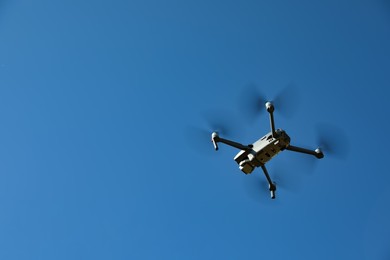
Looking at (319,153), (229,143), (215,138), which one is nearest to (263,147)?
(229,143)

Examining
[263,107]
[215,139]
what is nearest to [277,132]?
[263,107]

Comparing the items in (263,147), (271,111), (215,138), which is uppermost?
(271,111)

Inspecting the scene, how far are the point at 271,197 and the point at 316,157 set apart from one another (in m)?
3.91

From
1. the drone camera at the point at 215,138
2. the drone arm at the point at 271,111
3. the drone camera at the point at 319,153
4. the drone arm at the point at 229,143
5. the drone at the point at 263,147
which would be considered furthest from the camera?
the drone camera at the point at 319,153

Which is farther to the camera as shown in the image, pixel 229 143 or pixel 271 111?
pixel 229 143

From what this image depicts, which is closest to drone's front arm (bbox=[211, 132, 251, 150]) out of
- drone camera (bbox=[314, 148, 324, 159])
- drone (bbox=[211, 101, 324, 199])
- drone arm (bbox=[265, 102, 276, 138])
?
drone (bbox=[211, 101, 324, 199])

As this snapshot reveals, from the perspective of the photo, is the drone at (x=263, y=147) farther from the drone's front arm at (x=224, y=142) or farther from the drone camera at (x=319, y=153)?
the drone camera at (x=319, y=153)

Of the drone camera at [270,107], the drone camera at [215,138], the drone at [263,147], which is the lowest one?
the drone at [263,147]

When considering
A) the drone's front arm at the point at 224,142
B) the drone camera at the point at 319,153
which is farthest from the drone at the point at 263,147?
the drone camera at the point at 319,153

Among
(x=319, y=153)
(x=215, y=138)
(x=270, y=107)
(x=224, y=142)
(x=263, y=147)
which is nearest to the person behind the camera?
(x=270, y=107)

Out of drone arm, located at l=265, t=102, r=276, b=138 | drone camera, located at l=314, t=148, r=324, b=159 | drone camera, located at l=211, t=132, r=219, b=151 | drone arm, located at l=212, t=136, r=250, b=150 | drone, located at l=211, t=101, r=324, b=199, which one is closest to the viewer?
drone arm, located at l=265, t=102, r=276, b=138

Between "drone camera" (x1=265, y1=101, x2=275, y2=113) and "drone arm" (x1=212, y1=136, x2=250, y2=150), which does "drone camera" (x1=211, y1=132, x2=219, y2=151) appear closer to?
"drone arm" (x1=212, y1=136, x2=250, y2=150)

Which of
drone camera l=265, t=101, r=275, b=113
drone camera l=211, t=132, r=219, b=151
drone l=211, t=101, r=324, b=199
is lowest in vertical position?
drone l=211, t=101, r=324, b=199

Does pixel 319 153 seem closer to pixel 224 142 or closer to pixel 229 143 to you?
pixel 229 143
